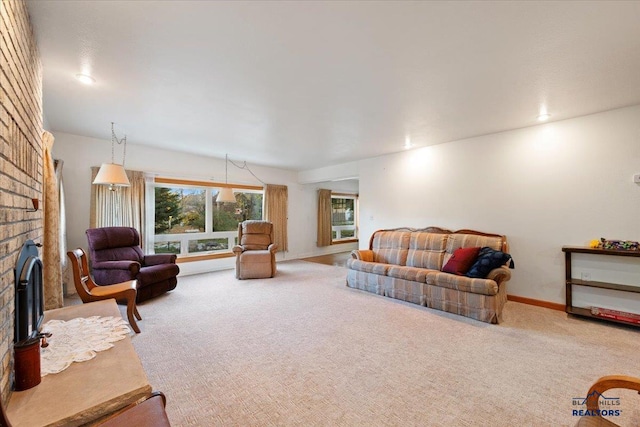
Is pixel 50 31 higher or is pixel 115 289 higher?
pixel 50 31

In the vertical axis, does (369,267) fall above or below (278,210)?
below

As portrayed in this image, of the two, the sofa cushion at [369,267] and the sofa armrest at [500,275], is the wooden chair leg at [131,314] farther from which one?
the sofa armrest at [500,275]

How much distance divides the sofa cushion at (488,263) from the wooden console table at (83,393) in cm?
345

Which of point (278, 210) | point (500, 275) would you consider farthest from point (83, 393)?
point (278, 210)

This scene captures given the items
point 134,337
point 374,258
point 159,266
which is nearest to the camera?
point 134,337

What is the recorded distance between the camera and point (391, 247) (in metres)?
4.78

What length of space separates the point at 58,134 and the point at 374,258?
5562 mm

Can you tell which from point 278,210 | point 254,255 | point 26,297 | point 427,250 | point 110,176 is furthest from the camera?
point 278,210

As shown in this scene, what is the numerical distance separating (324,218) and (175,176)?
170 inches

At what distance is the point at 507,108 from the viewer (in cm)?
316

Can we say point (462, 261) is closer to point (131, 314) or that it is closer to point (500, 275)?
point (500, 275)

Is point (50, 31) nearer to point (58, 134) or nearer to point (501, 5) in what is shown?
point (501, 5)

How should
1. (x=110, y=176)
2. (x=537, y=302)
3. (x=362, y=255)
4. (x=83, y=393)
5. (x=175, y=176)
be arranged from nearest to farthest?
(x=83, y=393)
(x=110, y=176)
(x=537, y=302)
(x=362, y=255)
(x=175, y=176)

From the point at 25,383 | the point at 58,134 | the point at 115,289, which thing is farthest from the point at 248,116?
the point at 58,134
